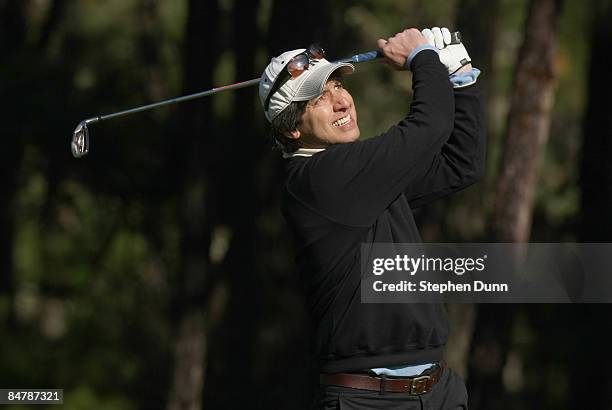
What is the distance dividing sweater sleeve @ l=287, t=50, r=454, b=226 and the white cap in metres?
0.25

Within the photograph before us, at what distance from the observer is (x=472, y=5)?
1165cm

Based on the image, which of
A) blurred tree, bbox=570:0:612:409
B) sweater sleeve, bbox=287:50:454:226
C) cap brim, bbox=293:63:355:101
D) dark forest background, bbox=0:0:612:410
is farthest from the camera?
dark forest background, bbox=0:0:612:410

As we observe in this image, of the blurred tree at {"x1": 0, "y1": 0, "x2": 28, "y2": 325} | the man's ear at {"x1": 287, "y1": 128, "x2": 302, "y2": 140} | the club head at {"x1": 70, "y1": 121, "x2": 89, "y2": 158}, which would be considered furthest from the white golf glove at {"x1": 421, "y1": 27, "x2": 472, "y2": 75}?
the blurred tree at {"x1": 0, "y1": 0, "x2": 28, "y2": 325}

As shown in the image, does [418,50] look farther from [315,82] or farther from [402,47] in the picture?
[315,82]

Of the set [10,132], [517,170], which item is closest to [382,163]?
[517,170]

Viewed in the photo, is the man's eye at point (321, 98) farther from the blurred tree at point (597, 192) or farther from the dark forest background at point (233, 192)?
the blurred tree at point (597, 192)

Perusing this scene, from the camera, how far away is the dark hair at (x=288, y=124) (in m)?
4.21

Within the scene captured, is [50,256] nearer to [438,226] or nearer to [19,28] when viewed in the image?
[19,28]

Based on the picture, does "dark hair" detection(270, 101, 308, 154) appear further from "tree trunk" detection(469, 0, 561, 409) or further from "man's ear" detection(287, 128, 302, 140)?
"tree trunk" detection(469, 0, 561, 409)

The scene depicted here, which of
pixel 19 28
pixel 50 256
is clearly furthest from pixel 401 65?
pixel 50 256

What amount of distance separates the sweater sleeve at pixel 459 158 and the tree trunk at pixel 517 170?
264 inches

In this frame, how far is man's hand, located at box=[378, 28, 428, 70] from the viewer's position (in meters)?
4.22

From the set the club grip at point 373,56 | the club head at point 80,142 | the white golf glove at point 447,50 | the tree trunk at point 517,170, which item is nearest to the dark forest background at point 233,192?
the tree trunk at point 517,170

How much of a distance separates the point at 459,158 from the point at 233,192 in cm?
713
